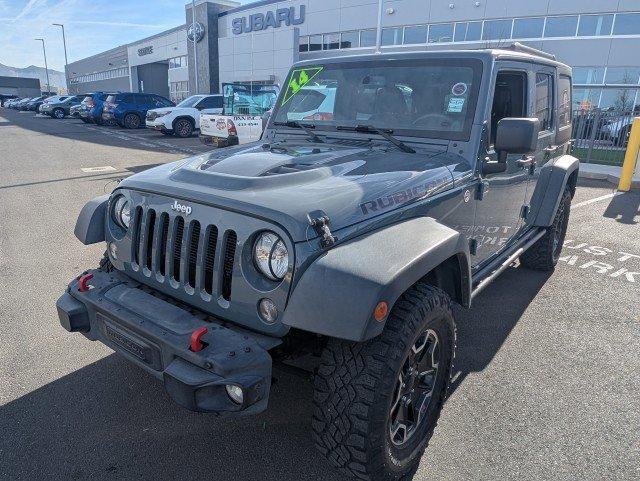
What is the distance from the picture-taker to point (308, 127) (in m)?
3.61

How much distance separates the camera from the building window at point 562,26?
2225cm

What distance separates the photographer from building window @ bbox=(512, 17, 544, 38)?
22.9 m

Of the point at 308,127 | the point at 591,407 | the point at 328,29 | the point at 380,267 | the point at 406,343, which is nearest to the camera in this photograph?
the point at 380,267

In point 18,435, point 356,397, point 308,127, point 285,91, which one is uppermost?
point 285,91

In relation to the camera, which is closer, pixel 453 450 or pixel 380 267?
pixel 380 267

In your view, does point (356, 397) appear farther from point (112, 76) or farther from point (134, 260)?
point (112, 76)

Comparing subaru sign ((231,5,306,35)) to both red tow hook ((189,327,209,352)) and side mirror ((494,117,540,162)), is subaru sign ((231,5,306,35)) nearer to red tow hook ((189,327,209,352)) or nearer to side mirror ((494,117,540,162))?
side mirror ((494,117,540,162))

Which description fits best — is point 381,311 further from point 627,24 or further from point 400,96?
point 627,24

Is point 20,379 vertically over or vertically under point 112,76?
under

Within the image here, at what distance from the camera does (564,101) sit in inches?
191

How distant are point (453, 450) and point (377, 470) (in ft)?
2.06

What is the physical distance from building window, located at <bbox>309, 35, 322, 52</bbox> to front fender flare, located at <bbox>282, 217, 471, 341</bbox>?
3005 centimetres

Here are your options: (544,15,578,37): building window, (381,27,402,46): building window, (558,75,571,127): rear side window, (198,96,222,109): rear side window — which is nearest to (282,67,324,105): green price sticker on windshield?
(558,75,571,127): rear side window

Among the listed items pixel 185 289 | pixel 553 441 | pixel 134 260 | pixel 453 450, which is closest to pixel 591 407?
pixel 553 441
